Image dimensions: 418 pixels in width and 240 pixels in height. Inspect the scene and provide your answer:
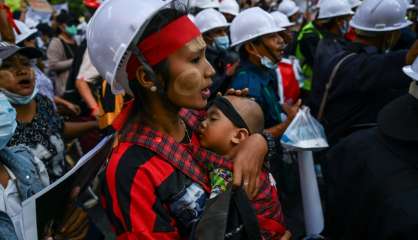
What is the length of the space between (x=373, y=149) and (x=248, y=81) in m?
1.74

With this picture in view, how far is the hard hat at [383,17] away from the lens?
353 centimetres

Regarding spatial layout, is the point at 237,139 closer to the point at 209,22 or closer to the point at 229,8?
the point at 209,22

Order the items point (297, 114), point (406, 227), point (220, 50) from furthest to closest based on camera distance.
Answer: point (220, 50) → point (297, 114) → point (406, 227)

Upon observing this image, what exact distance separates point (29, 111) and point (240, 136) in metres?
1.59

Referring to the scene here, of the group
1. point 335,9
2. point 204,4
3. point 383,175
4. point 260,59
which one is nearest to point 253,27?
point 260,59

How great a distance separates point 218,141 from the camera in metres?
1.92

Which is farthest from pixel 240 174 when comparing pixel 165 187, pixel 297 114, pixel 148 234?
pixel 297 114

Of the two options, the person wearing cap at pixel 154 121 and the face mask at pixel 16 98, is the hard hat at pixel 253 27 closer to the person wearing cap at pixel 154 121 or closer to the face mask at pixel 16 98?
the face mask at pixel 16 98

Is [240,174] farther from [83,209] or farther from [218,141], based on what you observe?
[83,209]

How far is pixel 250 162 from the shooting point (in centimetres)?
170

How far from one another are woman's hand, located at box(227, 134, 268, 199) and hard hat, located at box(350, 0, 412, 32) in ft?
7.22

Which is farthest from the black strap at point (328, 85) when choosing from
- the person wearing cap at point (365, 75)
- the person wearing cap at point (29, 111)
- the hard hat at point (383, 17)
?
the person wearing cap at point (29, 111)

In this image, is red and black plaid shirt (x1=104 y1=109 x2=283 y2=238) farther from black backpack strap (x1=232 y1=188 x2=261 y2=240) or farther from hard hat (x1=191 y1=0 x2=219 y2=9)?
hard hat (x1=191 y1=0 x2=219 y2=9)

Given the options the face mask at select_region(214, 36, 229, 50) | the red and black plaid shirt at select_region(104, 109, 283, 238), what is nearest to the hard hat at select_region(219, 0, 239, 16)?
the face mask at select_region(214, 36, 229, 50)
